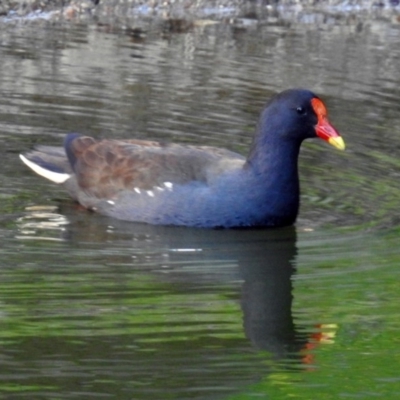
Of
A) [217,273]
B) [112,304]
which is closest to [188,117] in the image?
[217,273]

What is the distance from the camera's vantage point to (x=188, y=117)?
36.4ft

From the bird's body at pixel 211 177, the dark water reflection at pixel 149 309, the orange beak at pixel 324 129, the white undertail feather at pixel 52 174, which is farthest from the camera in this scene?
the white undertail feather at pixel 52 174

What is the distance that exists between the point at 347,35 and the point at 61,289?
9317 mm

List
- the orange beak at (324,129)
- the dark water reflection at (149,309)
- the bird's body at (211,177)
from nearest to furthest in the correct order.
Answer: the dark water reflection at (149,309), the bird's body at (211,177), the orange beak at (324,129)

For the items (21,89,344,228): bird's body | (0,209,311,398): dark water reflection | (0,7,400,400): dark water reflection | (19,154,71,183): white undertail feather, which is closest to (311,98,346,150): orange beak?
(21,89,344,228): bird's body

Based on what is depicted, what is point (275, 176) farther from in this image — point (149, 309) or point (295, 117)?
→ point (149, 309)

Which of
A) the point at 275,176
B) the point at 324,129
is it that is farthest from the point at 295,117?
the point at 275,176

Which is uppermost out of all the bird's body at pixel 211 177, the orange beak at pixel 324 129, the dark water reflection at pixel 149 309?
the orange beak at pixel 324 129

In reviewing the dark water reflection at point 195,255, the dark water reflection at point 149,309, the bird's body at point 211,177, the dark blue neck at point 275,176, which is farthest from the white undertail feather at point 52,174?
the dark blue neck at point 275,176

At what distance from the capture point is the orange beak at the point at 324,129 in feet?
27.8

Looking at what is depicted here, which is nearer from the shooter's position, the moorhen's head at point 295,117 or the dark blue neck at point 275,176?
the dark blue neck at point 275,176

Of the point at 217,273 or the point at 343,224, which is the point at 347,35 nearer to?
the point at 343,224

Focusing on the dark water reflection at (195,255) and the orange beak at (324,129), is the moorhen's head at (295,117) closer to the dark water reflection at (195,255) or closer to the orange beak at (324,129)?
the orange beak at (324,129)

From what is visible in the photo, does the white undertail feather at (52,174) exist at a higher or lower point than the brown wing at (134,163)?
lower
